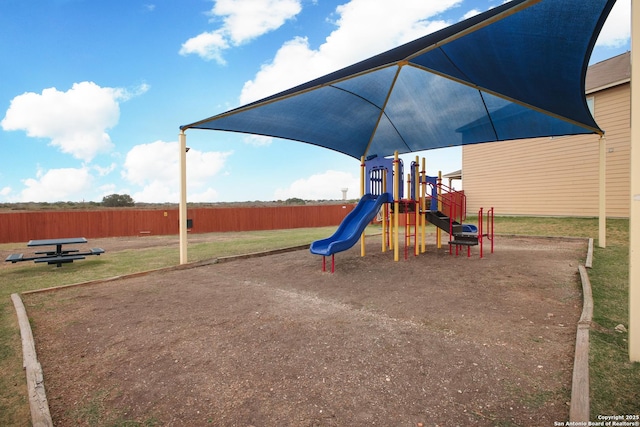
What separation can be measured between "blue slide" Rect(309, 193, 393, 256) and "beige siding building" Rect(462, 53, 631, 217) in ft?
39.3

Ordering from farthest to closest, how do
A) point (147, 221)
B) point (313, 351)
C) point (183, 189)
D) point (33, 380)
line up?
point (147, 221), point (183, 189), point (313, 351), point (33, 380)

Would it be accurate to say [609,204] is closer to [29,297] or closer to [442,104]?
[442,104]

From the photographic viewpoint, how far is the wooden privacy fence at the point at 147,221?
15.8 meters

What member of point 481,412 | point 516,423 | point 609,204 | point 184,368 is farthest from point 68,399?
point 609,204

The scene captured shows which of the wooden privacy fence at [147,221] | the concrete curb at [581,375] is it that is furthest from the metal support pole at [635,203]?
the wooden privacy fence at [147,221]

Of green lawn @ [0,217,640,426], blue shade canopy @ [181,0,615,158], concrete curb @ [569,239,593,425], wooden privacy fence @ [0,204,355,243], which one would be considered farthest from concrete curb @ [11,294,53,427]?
wooden privacy fence @ [0,204,355,243]

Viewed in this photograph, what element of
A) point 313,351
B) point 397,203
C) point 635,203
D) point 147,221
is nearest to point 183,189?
point 397,203

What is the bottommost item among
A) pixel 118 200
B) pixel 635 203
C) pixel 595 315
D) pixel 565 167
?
pixel 595 315

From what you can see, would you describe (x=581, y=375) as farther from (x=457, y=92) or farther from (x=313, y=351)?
(x=457, y=92)

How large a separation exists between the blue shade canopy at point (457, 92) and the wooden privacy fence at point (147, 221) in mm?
6908

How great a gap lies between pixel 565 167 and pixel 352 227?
532 inches

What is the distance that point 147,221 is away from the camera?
18703mm

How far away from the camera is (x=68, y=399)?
2.56 meters

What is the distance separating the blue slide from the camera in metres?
7.08
